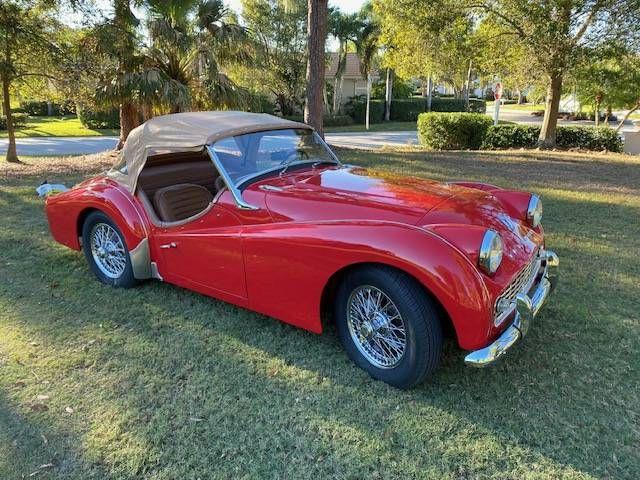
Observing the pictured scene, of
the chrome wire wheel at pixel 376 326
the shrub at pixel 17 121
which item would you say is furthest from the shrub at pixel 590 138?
the shrub at pixel 17 121

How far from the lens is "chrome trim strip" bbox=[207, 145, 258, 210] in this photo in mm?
3320

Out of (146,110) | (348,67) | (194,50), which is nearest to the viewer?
(146,110)

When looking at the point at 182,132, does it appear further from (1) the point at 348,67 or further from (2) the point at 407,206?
(1) the point at 348,67

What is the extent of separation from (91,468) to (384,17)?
14.7 metres

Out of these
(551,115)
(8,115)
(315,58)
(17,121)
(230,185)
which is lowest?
(230,185)

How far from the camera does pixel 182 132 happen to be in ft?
12.6

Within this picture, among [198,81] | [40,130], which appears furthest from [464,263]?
[40,130]

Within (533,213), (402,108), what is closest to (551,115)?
(533,213)

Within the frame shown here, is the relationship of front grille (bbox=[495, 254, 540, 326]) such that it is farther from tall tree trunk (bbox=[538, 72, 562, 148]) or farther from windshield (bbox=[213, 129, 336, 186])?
tall tree trunk (bbox=[538, 72, 562, 148])

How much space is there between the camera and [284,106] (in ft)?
102

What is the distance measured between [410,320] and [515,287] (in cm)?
69

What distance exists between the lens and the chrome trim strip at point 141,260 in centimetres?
399

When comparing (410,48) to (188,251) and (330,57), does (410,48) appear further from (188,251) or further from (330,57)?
(330,57)

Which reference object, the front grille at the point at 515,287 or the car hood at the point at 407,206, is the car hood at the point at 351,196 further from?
the front grille at the point at 515,287
